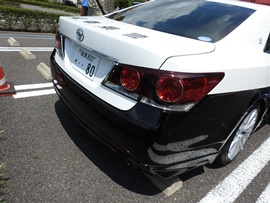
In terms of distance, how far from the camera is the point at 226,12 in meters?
2.25

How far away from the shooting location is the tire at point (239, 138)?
2270 mm

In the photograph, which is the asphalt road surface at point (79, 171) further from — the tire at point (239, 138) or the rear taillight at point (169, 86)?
the rear taillight at point (169, 86)

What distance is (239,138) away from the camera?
2453 mm

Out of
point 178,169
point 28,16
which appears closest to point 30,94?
point 178,169

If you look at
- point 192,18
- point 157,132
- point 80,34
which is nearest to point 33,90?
point 80,34

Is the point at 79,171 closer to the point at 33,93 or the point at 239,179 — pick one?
the point at 239,179

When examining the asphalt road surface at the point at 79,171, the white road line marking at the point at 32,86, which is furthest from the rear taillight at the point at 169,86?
the white road line marking at the point at 32,86

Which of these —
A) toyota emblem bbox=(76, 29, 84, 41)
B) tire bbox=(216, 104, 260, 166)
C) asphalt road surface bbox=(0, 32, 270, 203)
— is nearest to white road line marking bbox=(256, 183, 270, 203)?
asphalt road surface bbox=(0, 32, 270, 203)

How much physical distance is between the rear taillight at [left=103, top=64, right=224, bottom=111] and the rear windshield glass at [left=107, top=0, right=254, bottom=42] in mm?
509

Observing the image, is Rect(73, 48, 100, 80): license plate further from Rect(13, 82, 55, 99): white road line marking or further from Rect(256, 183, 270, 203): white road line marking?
Rect(256, 183, 270, 203): white road line marking

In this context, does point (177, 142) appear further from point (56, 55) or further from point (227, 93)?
point (56, 55)

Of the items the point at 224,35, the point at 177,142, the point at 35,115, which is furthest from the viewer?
the point at 35,115

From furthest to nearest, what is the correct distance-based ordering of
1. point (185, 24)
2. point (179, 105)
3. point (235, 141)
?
point (235, 141) → point (185, 24) → point (179, 105)

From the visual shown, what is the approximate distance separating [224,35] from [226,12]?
17.6 inches
